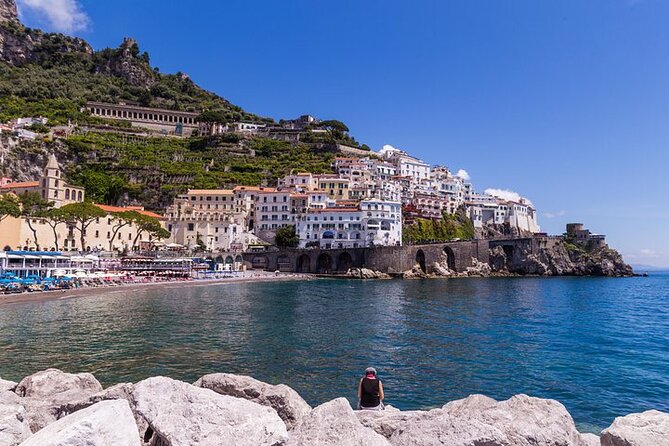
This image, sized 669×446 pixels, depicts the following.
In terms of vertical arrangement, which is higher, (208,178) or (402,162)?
(402,162)

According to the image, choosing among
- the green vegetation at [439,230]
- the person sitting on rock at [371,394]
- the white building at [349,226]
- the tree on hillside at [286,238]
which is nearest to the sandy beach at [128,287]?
the tree on hillside at [286,238]

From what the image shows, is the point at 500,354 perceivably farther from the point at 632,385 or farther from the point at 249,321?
the point at 249,321

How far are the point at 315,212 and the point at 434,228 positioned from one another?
1099 inches

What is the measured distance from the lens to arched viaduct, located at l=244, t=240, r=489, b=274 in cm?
7400

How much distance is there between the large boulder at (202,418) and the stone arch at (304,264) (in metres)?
71.0

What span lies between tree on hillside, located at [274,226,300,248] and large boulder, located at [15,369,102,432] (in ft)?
225

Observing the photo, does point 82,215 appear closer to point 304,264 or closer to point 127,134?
point 304,264

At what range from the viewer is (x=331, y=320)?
28.1 m

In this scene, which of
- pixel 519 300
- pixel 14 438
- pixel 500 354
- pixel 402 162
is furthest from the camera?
pixel 402 162

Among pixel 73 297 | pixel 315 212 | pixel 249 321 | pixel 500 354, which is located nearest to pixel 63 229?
pixel 73 297

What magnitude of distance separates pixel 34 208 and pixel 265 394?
66.5m

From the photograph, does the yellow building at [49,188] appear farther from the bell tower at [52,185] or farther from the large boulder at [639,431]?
the large boulder at [639,431]

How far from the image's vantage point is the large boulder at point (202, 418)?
190 inches

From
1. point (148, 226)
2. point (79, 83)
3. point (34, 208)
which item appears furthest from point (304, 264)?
point (79, 83)
